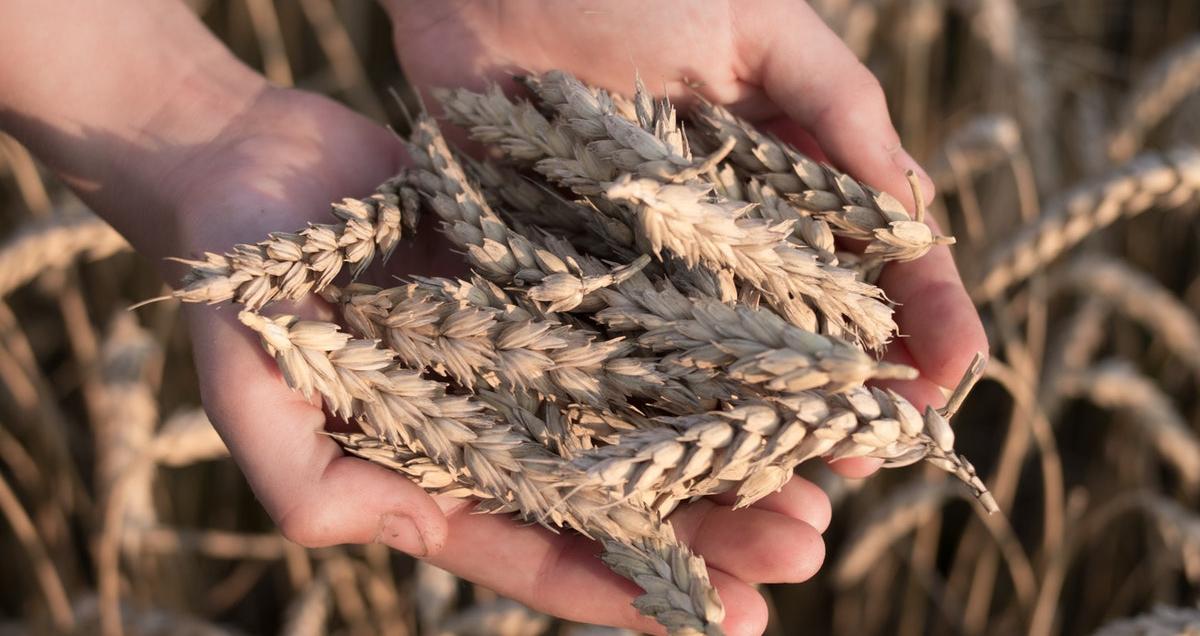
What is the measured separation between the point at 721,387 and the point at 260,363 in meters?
0.66

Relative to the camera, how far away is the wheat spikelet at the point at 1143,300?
210cm

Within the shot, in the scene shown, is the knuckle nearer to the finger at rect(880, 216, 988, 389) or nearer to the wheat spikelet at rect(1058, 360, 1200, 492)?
the finger at rect(880, 216, 988, 389)

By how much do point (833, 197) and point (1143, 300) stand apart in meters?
1.07

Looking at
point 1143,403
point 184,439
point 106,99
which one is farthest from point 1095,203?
point 106,99

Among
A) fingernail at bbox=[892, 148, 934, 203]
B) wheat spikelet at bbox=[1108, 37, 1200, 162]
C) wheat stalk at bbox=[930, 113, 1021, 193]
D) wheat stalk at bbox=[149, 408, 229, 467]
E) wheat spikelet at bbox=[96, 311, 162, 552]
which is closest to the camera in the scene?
fingernail at bbox=[892, 148, 934, 203]

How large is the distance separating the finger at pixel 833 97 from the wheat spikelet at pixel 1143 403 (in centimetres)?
75

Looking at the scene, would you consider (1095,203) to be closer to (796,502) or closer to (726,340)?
(796,502)

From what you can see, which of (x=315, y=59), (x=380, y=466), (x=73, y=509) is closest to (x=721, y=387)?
(x=380, y=466)

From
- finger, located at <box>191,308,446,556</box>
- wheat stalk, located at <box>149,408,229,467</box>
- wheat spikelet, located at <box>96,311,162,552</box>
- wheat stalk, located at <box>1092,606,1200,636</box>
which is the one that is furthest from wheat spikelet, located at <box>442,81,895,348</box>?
wheat spikelet, located at <box>96,311,162,552</box>

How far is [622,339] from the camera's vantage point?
1308 mm

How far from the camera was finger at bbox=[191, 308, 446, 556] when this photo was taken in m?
1.33

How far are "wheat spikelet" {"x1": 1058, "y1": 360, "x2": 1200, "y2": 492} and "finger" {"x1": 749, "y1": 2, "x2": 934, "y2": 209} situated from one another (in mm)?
749

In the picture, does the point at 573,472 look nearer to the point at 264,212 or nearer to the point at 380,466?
the point at 380,466

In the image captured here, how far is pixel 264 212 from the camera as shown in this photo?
1.52m
